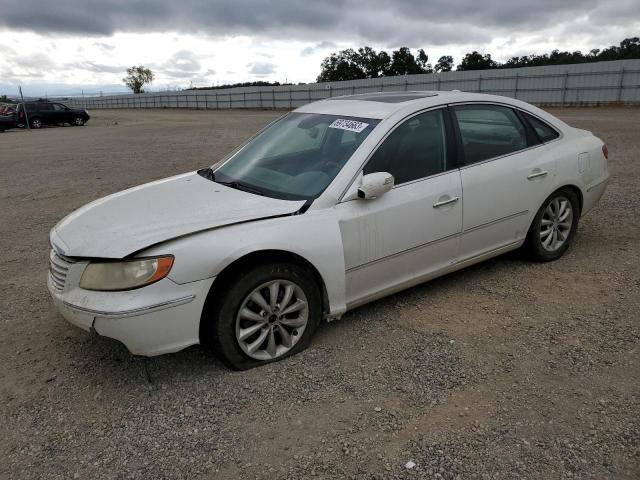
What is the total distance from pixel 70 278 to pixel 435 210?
7.77ft

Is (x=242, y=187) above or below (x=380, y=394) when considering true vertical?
above

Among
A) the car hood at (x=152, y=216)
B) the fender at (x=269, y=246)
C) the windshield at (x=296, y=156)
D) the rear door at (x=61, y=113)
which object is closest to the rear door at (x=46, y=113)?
the rear door at (x=61, y=113)

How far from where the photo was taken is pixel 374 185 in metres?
3.22

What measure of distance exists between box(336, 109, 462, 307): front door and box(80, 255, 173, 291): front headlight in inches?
43.7

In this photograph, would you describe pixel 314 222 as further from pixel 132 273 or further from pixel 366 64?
pixel 366 64

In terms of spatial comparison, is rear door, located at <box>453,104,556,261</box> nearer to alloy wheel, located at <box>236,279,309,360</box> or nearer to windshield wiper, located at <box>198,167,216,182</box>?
alloy wheel, located at <box>236,279,309,360</box>

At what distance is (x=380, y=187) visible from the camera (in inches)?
127

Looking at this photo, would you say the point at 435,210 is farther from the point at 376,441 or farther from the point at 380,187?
the point at 376,441

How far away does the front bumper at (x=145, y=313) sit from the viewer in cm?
268

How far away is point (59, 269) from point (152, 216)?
617mm

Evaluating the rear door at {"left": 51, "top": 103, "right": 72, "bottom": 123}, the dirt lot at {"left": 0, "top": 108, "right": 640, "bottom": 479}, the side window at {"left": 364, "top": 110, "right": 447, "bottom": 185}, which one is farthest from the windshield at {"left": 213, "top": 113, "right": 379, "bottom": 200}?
the rear door at {"left": 51, "top": 103, "right": 72, "bottom": 123}

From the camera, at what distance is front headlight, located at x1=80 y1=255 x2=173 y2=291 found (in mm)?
2711

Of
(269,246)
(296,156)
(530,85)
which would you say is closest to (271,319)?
(269,246)

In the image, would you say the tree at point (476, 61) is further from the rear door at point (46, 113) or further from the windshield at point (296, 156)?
the windshield at point (296, 156)
